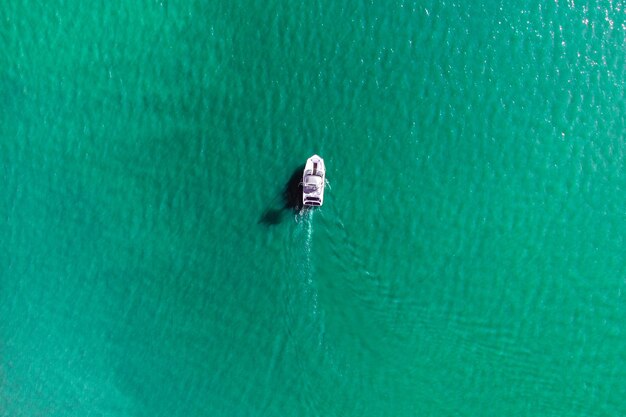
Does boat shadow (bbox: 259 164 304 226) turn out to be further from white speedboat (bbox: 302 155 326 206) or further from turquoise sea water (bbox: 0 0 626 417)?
white speedboat (bbox: 302 155 326 206)

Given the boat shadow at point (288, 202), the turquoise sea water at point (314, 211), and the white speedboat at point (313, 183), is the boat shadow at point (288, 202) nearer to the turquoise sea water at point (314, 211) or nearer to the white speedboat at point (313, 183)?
the turquoise sea water at point (314, 211)

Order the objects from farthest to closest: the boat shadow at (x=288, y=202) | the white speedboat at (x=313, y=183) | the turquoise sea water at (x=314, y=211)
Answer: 1. the boat shadow at (x=288, y=202)
2. the turquoise sea water at (x=314, y=211)
3. the white speedboat at (x=313, y=183)

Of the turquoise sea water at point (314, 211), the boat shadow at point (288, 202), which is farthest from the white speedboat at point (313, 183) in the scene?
the turquoise sea water at point (314, 211)

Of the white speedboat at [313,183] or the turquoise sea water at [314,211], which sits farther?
the turquoise sea water at [314,211]

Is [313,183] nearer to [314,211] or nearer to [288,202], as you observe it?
[314,211]

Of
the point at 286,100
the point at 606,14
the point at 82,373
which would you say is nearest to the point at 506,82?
the point at 606,14

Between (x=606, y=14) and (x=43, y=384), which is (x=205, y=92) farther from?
(x=606, y=14)

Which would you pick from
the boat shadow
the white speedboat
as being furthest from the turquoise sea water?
the white speedboat
